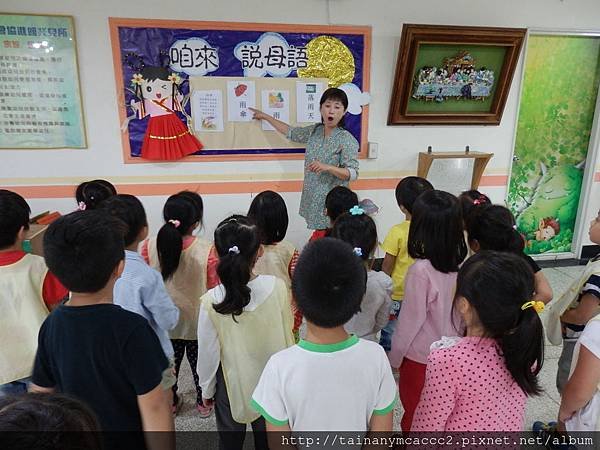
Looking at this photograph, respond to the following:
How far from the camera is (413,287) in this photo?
1360 mm

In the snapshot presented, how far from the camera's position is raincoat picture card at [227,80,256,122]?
9.54ft

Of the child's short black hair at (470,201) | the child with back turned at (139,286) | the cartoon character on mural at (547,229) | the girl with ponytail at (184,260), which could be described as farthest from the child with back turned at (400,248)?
the cartoon character on mural at (547,229)

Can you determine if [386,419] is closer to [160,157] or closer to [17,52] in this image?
[160,157]

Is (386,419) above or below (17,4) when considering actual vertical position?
below

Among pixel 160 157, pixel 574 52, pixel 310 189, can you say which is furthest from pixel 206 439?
pixel 574 52

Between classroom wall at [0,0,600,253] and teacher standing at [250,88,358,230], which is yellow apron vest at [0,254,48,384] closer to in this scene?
teacher standing at [250,88,358,230]

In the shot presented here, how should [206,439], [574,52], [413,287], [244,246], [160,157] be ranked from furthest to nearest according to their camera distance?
1. [574,52]
2. [160,157]
3. [206,439]
4. [413,287]
5. [244,246]

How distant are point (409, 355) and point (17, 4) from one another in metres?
3.02

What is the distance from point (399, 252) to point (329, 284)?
967 mm

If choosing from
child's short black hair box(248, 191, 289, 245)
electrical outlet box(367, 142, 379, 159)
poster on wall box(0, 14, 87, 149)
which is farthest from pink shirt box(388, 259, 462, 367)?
poster on wall box(0, 14, 87, 149)

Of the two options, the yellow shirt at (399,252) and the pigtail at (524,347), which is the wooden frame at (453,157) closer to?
the yellow shirt at (399,252)

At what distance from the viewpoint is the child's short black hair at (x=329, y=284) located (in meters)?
0.88

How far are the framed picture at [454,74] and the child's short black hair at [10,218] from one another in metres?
2.54

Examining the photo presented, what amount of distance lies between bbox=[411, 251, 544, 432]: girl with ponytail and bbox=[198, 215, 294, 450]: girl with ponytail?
0.47 m
